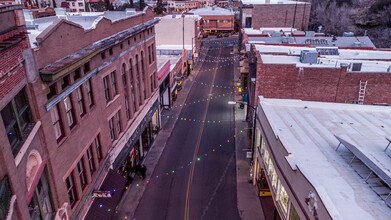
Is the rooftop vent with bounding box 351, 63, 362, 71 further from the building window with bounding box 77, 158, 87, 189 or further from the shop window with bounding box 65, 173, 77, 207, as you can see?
the shop window with bounding box 65, 173, 77, 207

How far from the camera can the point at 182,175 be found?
897 inches

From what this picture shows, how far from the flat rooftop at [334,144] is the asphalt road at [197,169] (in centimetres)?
691

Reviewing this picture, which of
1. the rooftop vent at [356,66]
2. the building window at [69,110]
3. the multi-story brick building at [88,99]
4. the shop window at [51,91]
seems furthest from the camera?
the rooftop vent at [356,66]

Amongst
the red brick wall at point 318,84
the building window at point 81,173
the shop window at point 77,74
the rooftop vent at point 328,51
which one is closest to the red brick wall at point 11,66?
the shop window at point 77,74

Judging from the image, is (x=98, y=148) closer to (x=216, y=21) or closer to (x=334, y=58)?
(x=334, y=58)

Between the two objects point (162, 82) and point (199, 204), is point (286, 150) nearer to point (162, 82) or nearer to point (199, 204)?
point (199, 204)

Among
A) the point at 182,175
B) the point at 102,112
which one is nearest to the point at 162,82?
the point at 182,175

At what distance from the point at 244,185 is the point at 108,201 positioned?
10412 millimetres

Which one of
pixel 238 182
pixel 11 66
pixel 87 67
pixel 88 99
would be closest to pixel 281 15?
pixel 238 182

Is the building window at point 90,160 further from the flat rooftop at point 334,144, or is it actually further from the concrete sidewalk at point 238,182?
the flat rooftop at point 334,144

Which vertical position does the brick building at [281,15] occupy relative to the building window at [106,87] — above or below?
above

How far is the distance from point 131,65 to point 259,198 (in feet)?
45.1

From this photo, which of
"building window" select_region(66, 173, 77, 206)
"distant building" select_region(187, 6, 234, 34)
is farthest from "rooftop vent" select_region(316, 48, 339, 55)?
"distant building" select_region(187, 6, 234, 34)

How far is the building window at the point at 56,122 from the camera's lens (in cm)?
1194
